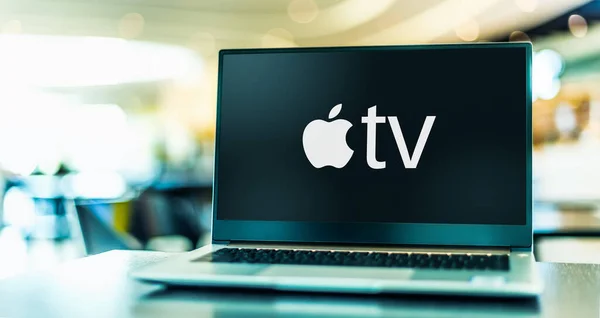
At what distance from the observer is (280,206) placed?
93cm

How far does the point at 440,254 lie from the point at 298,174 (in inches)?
9.1

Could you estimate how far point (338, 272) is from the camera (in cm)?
68

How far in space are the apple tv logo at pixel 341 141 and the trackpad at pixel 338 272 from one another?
242 mm

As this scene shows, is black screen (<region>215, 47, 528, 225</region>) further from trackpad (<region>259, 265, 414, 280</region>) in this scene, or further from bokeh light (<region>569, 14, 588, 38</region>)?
bokeh light (<region>569, 14, 588, 38</region>)

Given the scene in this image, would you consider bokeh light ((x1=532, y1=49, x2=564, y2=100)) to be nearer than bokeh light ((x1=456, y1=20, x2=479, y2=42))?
No

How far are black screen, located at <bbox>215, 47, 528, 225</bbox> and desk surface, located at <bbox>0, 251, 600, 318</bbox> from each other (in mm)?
169

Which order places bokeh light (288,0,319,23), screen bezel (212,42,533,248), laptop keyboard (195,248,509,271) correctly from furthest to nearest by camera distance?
bokeh light (288,0,319,23), screen bezel (212,42,533,248), laptop keyboard (195,248,509,271)

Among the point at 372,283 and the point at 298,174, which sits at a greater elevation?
the point at 298,174

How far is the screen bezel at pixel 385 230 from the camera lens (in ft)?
2.83

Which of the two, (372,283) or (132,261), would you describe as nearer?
(372,283)

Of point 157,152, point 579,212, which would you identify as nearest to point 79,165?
point 157,152

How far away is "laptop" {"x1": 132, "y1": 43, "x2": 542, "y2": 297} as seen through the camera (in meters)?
0.88

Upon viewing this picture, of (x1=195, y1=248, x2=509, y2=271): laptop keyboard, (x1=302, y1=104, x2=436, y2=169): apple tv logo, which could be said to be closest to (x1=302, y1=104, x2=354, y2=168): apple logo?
(x1=302, y1=104, x2=436, y2=169): apple tv logo

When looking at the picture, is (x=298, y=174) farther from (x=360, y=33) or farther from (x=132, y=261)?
(x=360, y=33)
